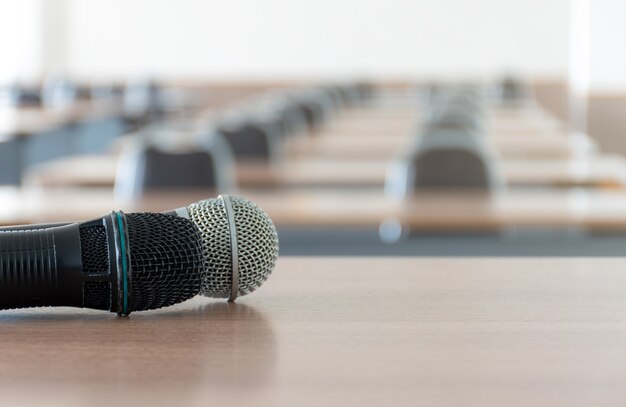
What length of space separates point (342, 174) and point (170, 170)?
66cm

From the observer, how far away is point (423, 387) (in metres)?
0.68

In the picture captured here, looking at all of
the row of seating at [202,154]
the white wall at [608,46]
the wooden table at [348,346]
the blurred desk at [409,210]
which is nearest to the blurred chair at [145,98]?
the white wall at [608,46]

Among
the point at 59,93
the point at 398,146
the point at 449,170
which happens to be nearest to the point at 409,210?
the point at 449,170

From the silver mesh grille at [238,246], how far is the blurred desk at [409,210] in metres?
1.50

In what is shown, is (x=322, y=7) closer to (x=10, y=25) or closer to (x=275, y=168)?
(x=10, y=25)

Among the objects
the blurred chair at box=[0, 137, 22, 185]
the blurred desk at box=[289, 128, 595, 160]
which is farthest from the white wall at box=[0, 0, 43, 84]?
the blurred desk at box=[289, 128, 595, 160]

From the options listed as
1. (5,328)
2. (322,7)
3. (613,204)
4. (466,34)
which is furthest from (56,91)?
(5,328)

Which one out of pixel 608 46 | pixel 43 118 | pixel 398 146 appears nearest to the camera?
pixel 398 146

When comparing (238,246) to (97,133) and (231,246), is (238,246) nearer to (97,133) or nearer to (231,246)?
(231,246)

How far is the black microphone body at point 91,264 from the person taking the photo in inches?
33.7

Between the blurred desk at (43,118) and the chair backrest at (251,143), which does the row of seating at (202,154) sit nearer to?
the chair backrest at (251,143)

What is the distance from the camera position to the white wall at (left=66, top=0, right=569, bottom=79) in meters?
14.1

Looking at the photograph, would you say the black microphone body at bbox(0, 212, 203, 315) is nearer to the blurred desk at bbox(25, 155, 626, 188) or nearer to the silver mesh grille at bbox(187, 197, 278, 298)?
the silver mesh grille at bbox(187, 197, 278, 298)

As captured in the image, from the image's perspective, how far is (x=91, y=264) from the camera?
86 cm
